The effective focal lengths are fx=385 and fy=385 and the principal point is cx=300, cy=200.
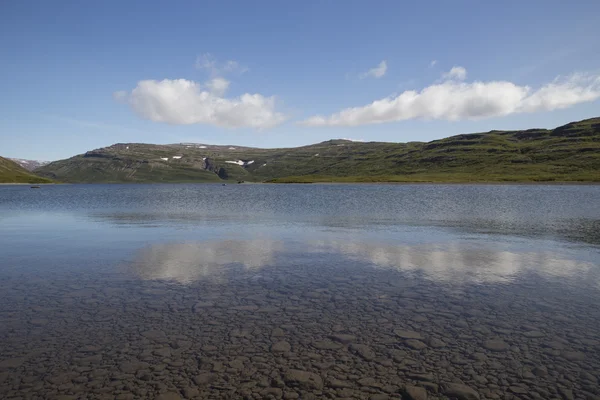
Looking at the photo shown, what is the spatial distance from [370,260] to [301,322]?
12475 millimetres

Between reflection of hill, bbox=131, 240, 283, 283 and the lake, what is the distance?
0.63ft

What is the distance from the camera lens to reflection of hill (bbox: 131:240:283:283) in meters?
23.7

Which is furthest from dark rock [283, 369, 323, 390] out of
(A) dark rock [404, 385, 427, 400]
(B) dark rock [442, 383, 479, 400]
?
(B) dark rock [442, 383, 479, 400]

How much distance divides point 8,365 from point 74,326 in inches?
125

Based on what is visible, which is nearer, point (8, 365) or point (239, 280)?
point (8, 365)

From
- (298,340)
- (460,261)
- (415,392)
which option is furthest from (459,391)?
(460,261)

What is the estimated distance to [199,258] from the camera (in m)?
28.2

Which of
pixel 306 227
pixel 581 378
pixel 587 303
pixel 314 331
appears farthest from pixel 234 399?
pixel 306 227

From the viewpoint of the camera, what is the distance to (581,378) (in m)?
11.6

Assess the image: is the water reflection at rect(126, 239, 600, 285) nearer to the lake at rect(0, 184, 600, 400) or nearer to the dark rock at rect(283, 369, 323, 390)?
the lake at rect(0, 184, 600, 400)

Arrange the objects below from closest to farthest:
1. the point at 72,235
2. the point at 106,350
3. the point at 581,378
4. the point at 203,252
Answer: the point at 581,378, the point at 106,350, the point at 203,252, the point at 72,235

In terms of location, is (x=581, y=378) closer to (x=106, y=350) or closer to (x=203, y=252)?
(x=106, y=350)

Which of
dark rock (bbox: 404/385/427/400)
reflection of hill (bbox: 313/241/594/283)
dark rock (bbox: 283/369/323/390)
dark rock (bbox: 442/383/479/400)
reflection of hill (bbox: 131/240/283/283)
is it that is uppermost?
reflection of hill (bbox: 131/240/283/283)

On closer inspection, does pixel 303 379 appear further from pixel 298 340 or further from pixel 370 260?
pixel 370 260
